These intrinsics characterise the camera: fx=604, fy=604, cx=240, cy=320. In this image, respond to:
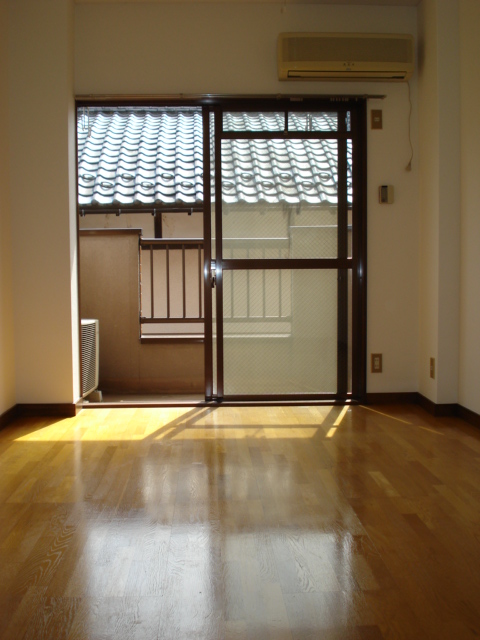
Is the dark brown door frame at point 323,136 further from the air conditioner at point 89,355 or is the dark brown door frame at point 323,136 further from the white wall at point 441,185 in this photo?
the air conditioner at point 89,355

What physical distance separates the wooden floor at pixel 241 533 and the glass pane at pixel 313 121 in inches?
83.8

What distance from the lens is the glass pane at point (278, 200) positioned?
4285mm

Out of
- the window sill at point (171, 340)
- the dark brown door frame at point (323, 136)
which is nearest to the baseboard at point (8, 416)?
the dark brown door frame at point (323, 136)

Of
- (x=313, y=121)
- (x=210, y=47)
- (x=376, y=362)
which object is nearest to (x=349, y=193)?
(x=313, y=121)

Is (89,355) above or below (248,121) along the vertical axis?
below

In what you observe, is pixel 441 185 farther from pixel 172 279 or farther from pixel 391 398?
pixel 172 279

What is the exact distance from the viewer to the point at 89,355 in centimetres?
482

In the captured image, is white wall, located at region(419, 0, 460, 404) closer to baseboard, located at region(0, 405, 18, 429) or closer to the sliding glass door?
the sliding glass door

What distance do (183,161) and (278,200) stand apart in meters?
2.42

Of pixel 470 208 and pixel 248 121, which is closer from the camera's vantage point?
pixel 470 208

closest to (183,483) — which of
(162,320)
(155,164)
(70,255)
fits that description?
(70,255)

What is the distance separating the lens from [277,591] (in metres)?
1.75

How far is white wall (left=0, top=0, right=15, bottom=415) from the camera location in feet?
12.6

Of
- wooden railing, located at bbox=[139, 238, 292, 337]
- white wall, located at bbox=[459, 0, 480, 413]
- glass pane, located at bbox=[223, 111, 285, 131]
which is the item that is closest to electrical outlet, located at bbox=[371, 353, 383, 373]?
white wall, located at bbox=[459, 0, 480, 413]
